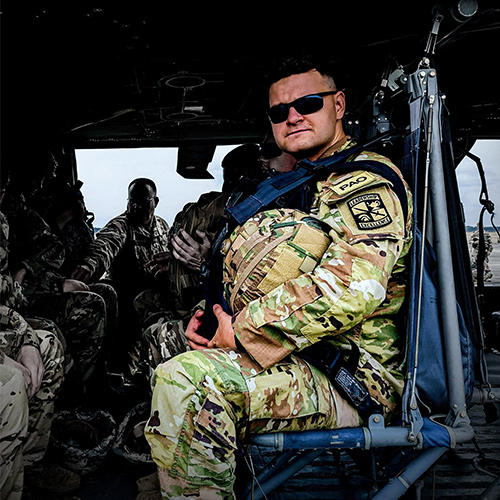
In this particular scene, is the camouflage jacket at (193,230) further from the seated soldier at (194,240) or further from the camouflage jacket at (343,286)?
the camouflage jacket at (343,286)

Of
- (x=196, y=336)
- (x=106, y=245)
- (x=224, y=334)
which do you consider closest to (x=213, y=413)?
(x=224, y=334)

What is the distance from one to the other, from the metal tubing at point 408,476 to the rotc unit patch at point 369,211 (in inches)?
29.8

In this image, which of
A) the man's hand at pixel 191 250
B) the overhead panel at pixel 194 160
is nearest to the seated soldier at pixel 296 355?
the man's hand at pixel 191 250

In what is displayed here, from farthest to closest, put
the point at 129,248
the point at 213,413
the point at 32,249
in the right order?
Result: the point at 129,248, the point at 32,249, the point at 213,413

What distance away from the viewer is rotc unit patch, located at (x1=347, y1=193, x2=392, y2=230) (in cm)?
144

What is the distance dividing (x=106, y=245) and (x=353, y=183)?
300 centimetres

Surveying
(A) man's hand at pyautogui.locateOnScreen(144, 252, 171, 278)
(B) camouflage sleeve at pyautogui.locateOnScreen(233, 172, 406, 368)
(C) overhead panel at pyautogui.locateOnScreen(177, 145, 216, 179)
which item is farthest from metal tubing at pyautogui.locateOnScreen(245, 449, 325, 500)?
(C) overhead panel at pyautogui.locateOnScreen(177, 145, 216, 179)

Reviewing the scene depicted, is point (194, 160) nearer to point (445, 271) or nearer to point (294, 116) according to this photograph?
point (294, 116)

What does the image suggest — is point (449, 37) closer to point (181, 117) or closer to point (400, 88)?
point (400, 88)

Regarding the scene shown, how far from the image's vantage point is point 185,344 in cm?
243

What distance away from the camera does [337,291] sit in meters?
1.38

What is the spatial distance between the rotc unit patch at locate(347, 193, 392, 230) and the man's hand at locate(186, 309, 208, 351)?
0.66m

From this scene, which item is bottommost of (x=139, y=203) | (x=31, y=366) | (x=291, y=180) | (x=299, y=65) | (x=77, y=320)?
(x=77, y=320)

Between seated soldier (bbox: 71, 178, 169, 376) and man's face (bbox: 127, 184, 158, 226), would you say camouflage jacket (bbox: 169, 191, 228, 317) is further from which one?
man's face (bbox: 127, 184, 158, 226)
